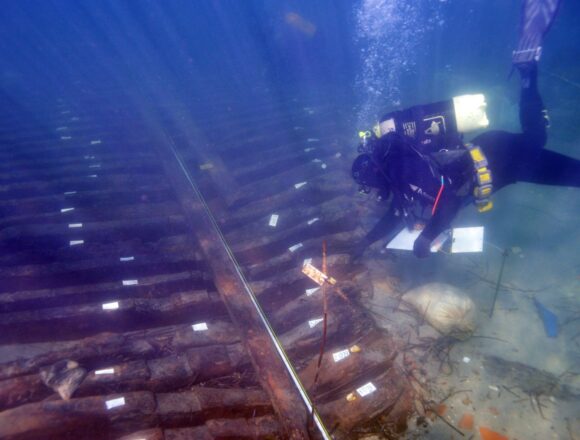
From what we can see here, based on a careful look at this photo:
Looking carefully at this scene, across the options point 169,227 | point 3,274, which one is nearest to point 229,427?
point 169,227

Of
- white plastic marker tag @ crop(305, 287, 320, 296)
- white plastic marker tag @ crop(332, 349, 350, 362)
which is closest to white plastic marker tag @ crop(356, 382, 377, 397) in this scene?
white plastic marker tag @ crop(332, 349, 350, 362)

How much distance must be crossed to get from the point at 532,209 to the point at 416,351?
19.3 feet

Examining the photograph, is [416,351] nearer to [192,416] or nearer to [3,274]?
[192,416]

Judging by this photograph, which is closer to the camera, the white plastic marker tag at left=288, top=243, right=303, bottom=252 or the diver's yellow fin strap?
the diver's yellow fin strap

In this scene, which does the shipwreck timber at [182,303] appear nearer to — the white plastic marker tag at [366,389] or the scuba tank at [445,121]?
the white plastic marker tag at [366,389]

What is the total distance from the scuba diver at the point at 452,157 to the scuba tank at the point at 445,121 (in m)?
0.01

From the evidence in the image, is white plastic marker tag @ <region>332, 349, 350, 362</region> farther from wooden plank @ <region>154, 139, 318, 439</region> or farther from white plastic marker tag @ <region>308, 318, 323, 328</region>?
wooden plank @ <region>154, 139, 318, 439</region>

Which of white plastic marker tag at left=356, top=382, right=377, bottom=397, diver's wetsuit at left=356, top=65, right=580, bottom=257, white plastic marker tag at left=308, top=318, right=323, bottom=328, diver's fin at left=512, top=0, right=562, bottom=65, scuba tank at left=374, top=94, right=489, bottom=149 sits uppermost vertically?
diver's fin at left=512, top=0, right=562, bottom=65

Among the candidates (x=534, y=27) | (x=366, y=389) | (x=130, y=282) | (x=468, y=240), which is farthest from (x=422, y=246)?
(x=534, y=27)

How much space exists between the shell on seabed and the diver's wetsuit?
30.5 inches

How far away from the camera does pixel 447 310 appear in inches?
162

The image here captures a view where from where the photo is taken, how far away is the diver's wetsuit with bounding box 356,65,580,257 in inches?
148

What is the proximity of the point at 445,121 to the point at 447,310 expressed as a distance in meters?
2.50

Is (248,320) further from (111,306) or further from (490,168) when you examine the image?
(490,168)
